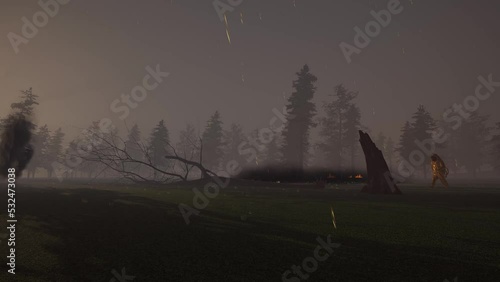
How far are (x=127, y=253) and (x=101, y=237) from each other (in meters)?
1.30

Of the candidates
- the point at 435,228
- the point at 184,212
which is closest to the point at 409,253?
the point at 435,228

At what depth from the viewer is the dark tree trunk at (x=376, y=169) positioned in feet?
48.0

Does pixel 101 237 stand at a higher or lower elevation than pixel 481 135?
lower

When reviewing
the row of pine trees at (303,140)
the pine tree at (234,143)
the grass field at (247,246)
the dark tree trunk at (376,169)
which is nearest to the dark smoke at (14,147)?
the row of pine trees at (303,140)

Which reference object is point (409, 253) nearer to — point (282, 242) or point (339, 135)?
point (282, 242)

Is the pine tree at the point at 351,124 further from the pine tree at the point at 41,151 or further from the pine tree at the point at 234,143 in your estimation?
the pine tree at the point at 41,151

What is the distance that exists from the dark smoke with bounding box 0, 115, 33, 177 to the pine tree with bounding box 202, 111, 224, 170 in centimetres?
3336

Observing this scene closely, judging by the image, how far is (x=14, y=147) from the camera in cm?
2891

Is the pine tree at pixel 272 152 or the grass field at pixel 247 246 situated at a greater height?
the pine tree at pixel 272 152

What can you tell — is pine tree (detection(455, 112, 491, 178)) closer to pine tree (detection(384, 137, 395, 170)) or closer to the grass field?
pine tree (detection(384, 137, 395, 170))

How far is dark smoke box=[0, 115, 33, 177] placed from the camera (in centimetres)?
2867

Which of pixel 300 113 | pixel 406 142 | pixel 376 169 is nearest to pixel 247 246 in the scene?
pixel 376 169

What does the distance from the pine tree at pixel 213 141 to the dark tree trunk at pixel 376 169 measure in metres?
46.7

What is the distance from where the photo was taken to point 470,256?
4297 millimetres
